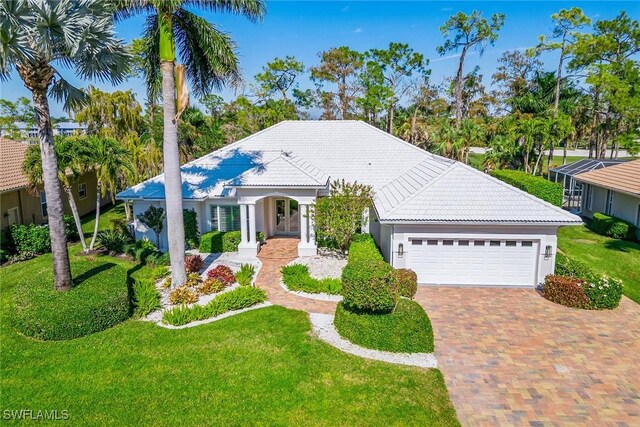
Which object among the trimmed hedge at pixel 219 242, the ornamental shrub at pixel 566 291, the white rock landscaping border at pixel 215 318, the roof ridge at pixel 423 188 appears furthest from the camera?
the trimmed hedge at pixel 219 242

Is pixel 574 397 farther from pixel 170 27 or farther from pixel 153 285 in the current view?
pixel 170 27

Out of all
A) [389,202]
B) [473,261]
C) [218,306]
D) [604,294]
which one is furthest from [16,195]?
[604,294]

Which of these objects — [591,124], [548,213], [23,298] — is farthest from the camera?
[591,124]

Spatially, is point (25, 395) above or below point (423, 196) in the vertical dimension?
below

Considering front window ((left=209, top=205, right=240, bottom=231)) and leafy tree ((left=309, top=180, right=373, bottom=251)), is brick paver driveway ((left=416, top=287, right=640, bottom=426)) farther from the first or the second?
front window ((left=209, top=205, right=240, bottom=231))

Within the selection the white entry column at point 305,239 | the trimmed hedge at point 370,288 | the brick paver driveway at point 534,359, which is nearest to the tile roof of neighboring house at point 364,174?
the white entry column at point 305,239

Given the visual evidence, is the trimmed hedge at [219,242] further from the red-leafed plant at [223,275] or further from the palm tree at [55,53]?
the palm tree at [55,53]

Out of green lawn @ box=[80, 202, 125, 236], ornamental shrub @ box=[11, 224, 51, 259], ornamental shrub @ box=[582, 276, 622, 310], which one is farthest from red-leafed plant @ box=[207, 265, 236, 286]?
ornamental shrub @ box=[582, 276, 622, 310]

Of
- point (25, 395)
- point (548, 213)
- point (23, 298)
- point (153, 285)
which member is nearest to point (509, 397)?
point (548, 213)
